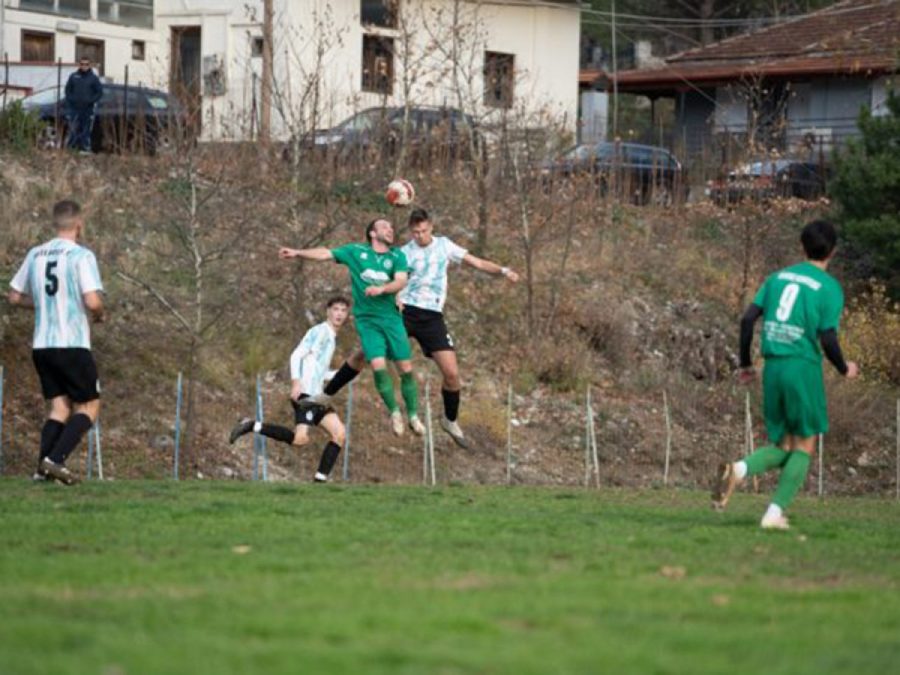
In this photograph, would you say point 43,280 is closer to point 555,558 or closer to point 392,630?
point 555,558

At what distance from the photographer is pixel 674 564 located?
33.4ft

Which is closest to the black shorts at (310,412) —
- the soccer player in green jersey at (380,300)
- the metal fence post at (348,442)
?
the soccer player in green jersey at (380,300)

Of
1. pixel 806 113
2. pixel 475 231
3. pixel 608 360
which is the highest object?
pixel 806 113

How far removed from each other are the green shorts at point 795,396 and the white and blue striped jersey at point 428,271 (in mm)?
5833

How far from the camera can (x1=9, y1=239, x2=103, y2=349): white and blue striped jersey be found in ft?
44.4

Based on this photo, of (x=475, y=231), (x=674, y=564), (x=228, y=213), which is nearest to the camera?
(x=674, y=564)

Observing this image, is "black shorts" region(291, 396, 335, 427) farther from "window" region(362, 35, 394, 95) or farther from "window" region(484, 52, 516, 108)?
"window" region(362, 35, 394, 95)

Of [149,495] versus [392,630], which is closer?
[392,630]

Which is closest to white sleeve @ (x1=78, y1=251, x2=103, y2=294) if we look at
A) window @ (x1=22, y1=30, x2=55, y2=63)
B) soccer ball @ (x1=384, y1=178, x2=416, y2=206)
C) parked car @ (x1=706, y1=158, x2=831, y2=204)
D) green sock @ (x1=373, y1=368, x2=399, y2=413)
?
soccer ball @ (x1=384, y1=178, x2=416, y2=206)

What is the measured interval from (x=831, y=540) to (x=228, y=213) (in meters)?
19.8

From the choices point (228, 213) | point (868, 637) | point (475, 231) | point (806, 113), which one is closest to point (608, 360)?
point (475, 231)

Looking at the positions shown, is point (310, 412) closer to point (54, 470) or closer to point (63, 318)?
point (54, 470)

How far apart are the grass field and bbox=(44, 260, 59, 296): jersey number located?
1.52 metres

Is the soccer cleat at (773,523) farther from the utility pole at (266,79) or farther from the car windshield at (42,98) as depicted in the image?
the car windshield at (42,98)
